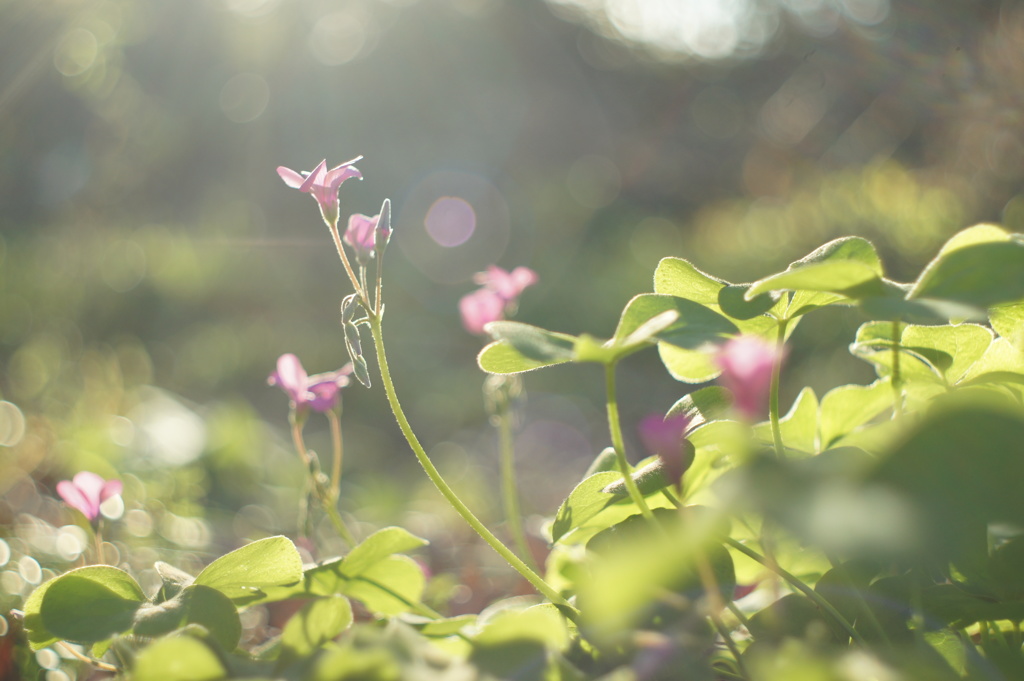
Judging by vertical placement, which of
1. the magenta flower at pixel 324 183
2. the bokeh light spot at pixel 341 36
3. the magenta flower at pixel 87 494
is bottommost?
the magenta flower at pixel 87 494

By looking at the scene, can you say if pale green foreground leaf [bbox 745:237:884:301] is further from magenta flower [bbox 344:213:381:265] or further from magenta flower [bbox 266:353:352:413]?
magenta flower [bbox 266:353:352:413]

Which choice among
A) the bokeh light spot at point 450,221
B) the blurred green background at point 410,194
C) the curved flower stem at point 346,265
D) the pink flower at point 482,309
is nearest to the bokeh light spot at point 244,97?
the blurred green background at point 410,194

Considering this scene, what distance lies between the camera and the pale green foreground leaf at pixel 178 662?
16.7 inches

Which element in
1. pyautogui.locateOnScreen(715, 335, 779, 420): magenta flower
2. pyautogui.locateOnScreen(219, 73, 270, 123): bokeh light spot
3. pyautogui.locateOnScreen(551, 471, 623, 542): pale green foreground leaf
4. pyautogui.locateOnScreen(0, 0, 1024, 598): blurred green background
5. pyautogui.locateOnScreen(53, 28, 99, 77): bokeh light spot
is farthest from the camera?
pyautogui.locateOnScreen(219, 73, 270, 123): bokeh light spot

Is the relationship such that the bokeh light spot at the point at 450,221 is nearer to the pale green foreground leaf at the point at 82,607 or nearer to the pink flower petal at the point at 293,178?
the pink flower petal at the point at 293,178

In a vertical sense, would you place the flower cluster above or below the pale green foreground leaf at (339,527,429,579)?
above

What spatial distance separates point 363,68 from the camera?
12461 mm

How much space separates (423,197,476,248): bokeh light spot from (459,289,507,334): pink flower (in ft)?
→ 23.2

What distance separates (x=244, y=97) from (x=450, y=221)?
16.3ft

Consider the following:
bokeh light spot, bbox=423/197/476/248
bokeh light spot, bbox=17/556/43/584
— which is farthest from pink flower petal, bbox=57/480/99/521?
bokeh light spot, bbox=423/197/476/248

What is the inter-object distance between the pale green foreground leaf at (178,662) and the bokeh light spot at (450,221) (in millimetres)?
7916

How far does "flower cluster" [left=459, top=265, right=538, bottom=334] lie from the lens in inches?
46.6

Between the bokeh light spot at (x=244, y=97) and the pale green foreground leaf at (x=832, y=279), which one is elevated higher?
the bokeh light spot at (x=244, y=97)

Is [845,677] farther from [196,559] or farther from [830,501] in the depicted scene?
[196,559]
